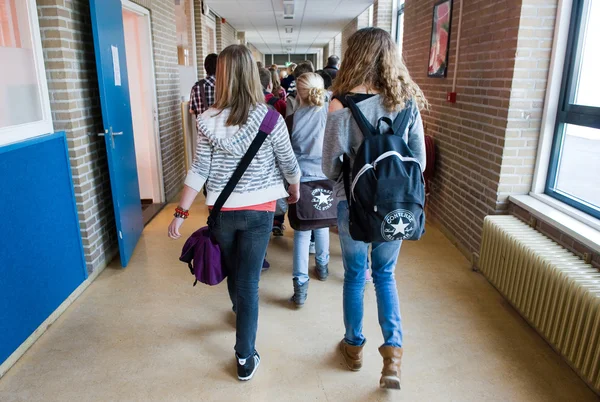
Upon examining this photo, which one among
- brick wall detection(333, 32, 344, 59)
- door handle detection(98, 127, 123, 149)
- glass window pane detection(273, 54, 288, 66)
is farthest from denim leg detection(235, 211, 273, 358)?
glass window pane detection(273, 54, 288, 66)

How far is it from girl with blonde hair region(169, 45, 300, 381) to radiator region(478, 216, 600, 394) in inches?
55.9

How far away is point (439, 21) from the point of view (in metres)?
4.30

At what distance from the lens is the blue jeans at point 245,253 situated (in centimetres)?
196

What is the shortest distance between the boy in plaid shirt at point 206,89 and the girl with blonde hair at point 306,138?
1.57 m

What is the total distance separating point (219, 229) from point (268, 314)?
3.16ft

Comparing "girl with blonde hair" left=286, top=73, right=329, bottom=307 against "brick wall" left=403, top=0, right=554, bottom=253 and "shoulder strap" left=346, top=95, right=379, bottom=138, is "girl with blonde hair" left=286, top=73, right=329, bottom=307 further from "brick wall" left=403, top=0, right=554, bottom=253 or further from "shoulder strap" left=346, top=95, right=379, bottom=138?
"brick wall" left=403, top=0, right=554, bottom=253

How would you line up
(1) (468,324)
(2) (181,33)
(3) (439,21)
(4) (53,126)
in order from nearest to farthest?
1. (1) (468,324)
2. (4) (53,126)
3. (3) (439,21)
4. (2) (181,33)

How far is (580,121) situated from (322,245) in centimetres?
176

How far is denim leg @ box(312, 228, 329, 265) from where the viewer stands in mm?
3049

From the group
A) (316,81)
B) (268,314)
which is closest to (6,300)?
(268,314)

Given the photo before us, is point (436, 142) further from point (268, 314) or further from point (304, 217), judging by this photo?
point (268, 314)

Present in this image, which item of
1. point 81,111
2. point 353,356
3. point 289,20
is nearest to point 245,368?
point 353,356

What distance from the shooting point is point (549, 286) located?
7.51ft

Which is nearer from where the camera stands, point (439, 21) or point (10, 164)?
point (10, 164)
